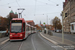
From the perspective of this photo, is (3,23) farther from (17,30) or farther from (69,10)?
(17,30)

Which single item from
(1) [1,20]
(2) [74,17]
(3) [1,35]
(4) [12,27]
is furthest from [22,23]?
(1) [1,20]

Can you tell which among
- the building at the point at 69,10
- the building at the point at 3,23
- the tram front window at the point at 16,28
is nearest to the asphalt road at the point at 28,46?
the tram front window at the point at 16,28

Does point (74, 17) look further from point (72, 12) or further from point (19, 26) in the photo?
point (19, 26)

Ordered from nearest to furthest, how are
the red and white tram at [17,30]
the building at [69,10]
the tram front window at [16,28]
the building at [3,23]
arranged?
1. the red and white tram at [17,30]
2. the tram front window at [16,28]
3. the building at [69,10]
4. the building at [3,23]

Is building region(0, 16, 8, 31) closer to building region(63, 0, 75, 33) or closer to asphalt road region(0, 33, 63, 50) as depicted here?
building region(63, 0, 75, 33)

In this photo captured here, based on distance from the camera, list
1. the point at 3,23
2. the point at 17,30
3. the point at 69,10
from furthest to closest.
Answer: the point at 3,23
the point at 69,10
the point at 17,30

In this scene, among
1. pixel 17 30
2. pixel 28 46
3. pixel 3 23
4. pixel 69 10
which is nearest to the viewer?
pixel 28 46

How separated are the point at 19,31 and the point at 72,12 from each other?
3284 cm

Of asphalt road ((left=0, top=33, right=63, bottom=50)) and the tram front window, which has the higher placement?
the tram front window

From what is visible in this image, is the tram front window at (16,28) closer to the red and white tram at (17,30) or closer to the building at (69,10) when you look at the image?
the red and white tram at (17,30)

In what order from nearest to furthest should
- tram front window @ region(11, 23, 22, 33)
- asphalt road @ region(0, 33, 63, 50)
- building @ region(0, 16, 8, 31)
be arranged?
asphalt road @ region(0, 33, 63, 50)
tram front window @ region(11, 23, 22, 33)
building @ region(0, 16, 8, 31)

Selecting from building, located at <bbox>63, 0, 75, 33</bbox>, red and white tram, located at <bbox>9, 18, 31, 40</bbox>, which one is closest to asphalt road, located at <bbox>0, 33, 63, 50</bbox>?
red and white tram, located at <bbox>9, 18, 31, 40</bbox>

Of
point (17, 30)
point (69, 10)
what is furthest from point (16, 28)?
point (69, 10)

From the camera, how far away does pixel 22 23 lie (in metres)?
14.4
